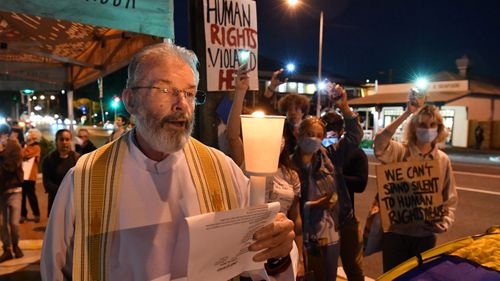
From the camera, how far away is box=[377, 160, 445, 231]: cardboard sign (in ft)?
12.3

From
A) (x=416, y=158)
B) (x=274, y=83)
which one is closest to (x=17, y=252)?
(x=274, y=83)

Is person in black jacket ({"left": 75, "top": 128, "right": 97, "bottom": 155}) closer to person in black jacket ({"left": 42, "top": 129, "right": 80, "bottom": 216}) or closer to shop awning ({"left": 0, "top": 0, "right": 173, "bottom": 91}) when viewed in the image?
shop awning ({"left": 0, "top": 0, "right": 173, "bottom": 91})

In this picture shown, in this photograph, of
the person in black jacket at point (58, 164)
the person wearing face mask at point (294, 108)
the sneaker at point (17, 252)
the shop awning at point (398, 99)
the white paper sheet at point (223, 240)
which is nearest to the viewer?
the white paper sheet at point (223, 240)

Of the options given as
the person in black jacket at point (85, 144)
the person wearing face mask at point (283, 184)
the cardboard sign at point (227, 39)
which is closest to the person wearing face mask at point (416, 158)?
the person wearing face mask at point (283, 184)

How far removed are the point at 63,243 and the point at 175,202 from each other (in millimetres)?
484

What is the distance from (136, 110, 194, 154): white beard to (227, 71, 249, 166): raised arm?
0.84 meters

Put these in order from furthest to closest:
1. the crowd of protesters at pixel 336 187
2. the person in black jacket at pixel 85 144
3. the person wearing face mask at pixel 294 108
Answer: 1. the person in black jacket at pixel 85 144
2. the person wearing face mask at pixel 294 108
3. the crowd of protesters at pixel 336 187

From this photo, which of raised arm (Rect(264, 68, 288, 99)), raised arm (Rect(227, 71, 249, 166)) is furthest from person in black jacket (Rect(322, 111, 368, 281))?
raised arm (Rect(227, 71, 249, 166))

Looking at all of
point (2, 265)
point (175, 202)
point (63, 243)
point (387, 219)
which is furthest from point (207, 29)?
point (2, 265)

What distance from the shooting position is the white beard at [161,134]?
177cm

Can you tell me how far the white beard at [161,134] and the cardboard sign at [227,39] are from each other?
4.20 feet

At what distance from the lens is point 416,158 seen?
12.7ft

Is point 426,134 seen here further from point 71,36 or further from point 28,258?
point 28,258

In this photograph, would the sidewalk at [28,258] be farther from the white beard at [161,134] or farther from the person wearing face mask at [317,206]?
the white beard at [161,134]
